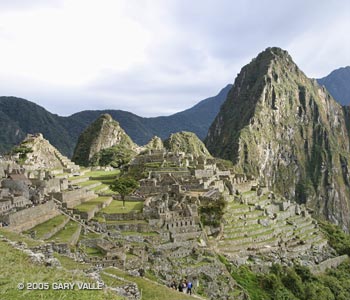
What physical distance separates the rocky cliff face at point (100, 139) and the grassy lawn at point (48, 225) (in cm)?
9865

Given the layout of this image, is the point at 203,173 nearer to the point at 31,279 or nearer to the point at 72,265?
the point at 72,265

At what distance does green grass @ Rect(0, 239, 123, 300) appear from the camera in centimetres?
1031

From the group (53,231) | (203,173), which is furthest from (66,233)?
(203,173)

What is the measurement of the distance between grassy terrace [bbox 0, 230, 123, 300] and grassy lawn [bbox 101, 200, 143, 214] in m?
22.8

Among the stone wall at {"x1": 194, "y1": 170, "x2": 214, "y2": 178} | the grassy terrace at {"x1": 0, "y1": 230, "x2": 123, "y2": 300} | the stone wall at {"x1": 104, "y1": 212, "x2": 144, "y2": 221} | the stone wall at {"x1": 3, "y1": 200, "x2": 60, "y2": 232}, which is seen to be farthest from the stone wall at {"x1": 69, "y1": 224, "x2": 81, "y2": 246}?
the stone wall at {"x1": 194, "y1": 170, "x2": 214, "y2": 178}

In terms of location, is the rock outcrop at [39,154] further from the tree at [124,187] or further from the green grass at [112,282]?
the green grass at [112,282]

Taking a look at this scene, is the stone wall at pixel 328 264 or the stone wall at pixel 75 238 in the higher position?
the stone wall at pixel 75 238

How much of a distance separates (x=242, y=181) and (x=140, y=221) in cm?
3157

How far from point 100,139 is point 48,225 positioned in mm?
107247

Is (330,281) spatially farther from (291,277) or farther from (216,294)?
(216,294)

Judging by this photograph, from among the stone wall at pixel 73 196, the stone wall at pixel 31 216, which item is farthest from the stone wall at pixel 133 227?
the stone wall at pixel 73 196

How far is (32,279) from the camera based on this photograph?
37.4 ft

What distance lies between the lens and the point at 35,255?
14.4 metres

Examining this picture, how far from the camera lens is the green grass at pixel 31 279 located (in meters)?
10.3
